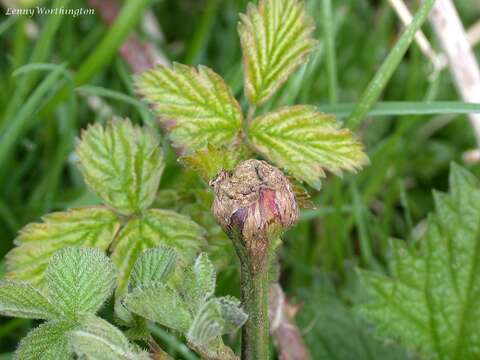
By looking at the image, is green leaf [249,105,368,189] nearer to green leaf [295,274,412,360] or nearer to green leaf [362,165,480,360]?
green leaf [362,165,480,360]

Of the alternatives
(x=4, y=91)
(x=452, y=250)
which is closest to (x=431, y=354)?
(x=452, y=250)

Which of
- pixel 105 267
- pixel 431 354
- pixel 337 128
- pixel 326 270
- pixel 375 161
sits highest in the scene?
pixel 375 161

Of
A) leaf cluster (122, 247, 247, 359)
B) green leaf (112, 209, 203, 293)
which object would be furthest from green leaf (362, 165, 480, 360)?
leaf cluster (122, 247, 247, 359)

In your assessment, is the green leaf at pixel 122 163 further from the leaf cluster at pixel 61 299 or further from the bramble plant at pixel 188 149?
the leaf cluster at pixel 61 299

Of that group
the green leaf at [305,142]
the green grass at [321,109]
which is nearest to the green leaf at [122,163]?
the green grass at [321,109]

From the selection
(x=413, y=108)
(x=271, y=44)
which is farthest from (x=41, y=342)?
(x=413, y=108)

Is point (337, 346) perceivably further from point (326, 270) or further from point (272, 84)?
point (272, 84)
